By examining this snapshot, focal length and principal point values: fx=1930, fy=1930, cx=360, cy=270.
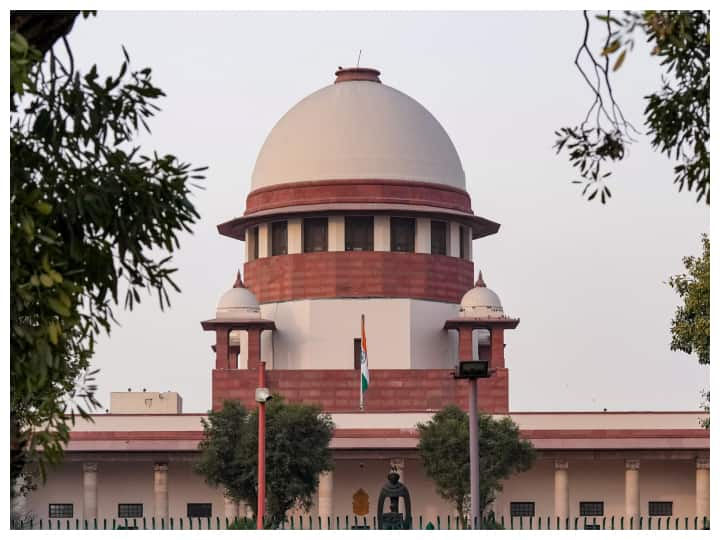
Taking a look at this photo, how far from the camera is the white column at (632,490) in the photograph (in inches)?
2096

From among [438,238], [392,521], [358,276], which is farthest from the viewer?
[438,238]

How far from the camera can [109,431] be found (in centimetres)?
5444

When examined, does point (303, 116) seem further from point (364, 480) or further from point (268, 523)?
point (268, 523)

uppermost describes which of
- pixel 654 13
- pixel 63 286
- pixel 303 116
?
pixel 303 116

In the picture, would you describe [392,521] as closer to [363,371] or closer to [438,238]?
[363,371]

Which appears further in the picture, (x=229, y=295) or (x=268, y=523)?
(x=229, y=295)

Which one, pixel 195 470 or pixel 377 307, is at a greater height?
pixel 377 307

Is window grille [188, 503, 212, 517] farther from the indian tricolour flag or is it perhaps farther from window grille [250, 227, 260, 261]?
window grille [250, 227, 260, 261]

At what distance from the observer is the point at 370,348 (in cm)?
5741

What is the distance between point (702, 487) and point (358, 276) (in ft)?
39.3

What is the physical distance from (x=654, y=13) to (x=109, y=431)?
38439 millimetres

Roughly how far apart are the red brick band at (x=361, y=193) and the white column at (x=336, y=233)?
57cm

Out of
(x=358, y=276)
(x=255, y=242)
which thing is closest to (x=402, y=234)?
(x=358, y=276)
